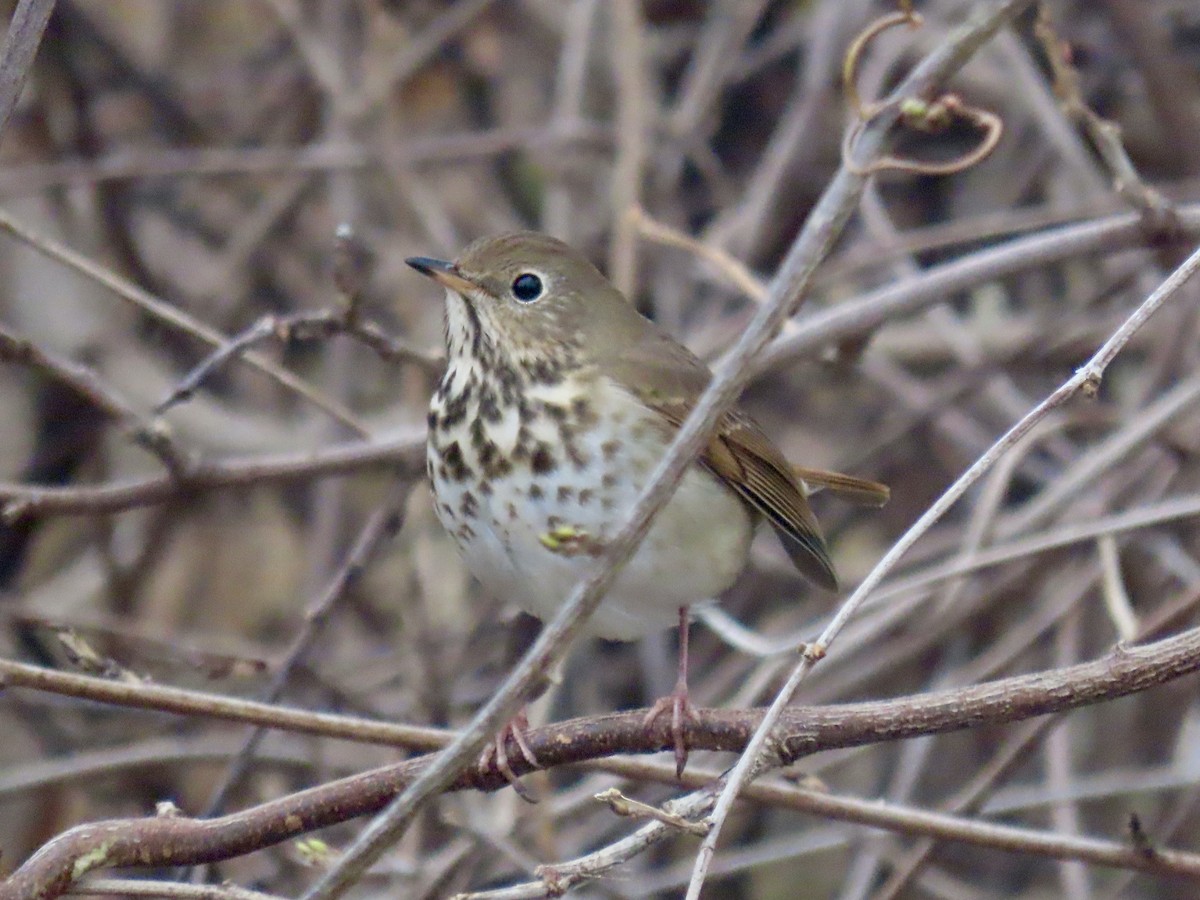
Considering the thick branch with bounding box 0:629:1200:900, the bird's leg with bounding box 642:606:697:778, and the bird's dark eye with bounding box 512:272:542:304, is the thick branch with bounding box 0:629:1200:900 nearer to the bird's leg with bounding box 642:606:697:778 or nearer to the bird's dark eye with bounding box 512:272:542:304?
the bird's leg with bounding box 642:606:697:778

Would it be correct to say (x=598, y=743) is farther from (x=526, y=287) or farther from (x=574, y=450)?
(x=526, y=287)

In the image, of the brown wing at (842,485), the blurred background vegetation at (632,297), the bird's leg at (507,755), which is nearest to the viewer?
the bird's leg at (507,755)

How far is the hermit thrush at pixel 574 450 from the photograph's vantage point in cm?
254

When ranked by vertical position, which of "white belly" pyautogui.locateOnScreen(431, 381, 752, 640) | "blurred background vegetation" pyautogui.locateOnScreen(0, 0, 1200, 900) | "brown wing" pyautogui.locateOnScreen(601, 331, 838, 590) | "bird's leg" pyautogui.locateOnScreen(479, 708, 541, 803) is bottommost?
"bird's leg" pyautogui.locateOnScreen(479, 708, 541, 803)

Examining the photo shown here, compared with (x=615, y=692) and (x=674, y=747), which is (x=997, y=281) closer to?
(x=674, y=747)

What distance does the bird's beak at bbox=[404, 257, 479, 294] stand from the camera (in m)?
2.75

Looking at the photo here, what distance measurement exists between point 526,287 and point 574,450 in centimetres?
43

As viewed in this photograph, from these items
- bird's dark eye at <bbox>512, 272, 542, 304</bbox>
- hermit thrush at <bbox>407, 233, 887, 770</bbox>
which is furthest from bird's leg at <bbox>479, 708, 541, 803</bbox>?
bird's dark eye at <bbox>512, 272, 542, 304</bbox>

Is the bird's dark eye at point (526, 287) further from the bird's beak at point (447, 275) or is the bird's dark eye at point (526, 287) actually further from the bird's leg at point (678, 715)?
the bird's leg at point (678, 715)

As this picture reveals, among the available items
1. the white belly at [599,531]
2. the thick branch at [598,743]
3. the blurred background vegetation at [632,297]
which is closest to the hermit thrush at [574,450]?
the white belly at [599,531]

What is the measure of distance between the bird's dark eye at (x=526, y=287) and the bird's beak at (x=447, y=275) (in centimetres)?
7

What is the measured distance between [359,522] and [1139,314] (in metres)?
3.35

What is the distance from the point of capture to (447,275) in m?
2.79

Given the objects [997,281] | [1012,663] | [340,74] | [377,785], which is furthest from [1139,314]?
[340,74]
